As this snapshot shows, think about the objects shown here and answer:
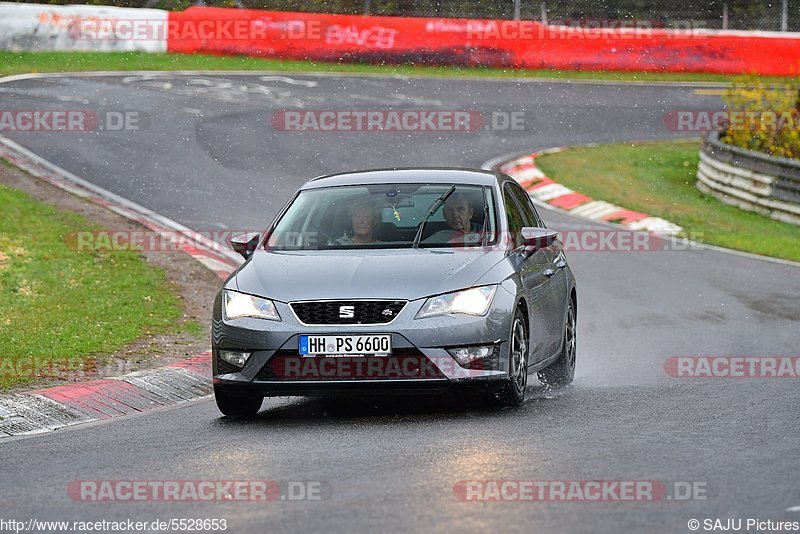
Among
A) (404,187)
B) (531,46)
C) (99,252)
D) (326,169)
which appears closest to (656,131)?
(531,46)

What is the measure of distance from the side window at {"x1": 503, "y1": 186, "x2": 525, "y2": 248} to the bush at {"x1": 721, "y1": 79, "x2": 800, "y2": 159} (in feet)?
48.6

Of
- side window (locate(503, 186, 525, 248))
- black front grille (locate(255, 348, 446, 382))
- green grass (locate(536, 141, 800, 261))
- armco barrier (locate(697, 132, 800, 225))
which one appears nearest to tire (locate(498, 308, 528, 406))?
black front grille (locate(255, 348, 446, 382))

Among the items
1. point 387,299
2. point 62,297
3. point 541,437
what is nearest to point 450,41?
point 62,297

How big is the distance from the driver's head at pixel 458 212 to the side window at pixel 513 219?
279mm

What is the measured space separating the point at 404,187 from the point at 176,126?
15.3m

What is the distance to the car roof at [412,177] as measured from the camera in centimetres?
1023

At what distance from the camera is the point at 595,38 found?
3541 cm

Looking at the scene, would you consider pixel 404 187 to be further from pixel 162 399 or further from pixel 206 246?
pixel 206 246
